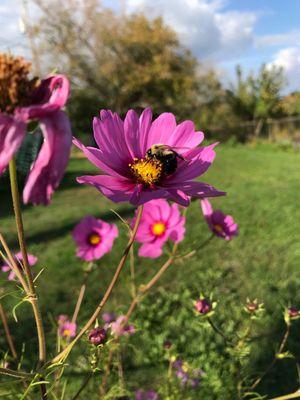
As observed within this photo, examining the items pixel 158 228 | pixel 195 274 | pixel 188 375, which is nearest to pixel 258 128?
pixel 195 274

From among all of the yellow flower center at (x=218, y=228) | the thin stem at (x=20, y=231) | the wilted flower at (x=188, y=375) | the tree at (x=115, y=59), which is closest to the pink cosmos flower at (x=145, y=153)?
the thin stem at (x=20, y=231)

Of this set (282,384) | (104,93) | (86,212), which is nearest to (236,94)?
(104,93)

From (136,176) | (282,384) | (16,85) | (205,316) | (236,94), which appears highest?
(236,94)

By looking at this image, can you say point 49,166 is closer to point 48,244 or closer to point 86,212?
point 48,244

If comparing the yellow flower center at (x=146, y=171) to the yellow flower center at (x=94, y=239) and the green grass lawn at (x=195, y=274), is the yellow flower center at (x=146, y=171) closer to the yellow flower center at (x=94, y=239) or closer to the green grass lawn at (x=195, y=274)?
the green grass lawn at (x=195, y=274)

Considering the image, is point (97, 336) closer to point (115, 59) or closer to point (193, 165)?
point (193, 165)

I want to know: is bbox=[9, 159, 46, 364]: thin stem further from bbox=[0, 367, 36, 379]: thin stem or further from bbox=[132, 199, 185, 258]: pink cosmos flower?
bbox=[132, 199, 185, 258]: pink cosmos flower
